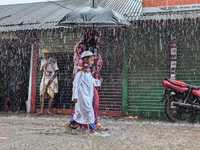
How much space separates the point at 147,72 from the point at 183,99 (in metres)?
1.83

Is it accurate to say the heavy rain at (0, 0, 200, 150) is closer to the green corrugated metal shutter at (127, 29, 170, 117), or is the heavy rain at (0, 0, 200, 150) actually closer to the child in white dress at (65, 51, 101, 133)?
the green corrugated metal shutter at (127, 29, 170, 117)

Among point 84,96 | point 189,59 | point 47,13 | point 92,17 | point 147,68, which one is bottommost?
point 84,96

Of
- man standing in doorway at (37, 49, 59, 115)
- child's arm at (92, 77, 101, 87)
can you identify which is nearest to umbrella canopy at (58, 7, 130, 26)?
child's arm at (92, 77, 101, 87)

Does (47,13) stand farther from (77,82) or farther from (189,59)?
(77,82)

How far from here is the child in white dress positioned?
526 cm

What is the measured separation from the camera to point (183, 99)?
7.64 m

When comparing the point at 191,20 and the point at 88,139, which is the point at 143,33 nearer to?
the point at 191,20

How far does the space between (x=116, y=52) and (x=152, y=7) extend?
1708mm

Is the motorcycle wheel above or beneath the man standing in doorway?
beneath

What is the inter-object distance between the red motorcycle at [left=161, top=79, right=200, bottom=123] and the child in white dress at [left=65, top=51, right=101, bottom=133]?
9.24ft

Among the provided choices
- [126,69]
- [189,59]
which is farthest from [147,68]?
[189,59]

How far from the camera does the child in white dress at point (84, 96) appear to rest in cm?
526

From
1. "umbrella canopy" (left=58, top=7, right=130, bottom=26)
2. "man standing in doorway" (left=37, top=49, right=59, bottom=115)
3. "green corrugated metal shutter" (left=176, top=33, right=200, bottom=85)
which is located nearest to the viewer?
"umbrella canopy" (left=58, top=7, right=130, bottom=26)

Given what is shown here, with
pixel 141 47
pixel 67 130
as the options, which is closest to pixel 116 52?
pixel 141 47
